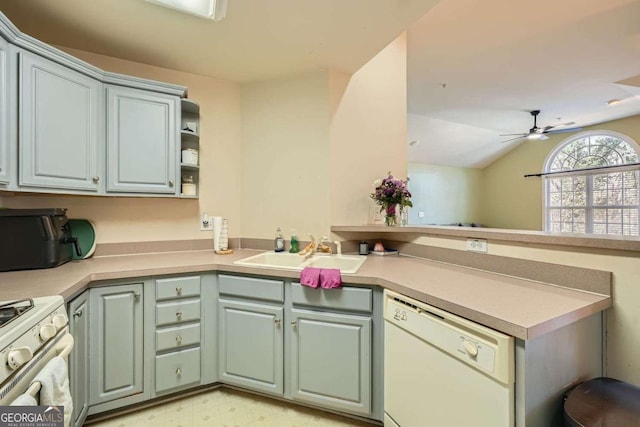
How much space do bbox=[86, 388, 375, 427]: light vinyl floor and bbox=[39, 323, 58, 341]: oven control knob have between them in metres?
0.95

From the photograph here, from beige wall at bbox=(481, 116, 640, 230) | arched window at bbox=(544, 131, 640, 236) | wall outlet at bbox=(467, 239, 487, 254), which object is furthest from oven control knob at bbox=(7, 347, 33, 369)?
beige wall at bbox=(481, 116, 640, 230)

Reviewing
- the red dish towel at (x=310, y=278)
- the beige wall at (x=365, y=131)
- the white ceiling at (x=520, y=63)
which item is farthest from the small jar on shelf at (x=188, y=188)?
the white ceiling at (x=520, y=63)

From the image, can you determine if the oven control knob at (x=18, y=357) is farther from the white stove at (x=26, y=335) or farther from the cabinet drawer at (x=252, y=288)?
the cabinet drawer at (x=252, y=288)

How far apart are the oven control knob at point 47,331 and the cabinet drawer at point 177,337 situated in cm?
72

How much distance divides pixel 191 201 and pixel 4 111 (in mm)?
1161

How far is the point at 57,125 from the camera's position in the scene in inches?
63.2

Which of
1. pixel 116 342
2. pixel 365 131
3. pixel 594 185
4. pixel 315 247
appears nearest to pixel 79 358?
pixel 116 342

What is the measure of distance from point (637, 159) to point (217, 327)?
7.78 metres

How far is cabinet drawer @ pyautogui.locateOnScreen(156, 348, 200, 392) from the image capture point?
172 cm

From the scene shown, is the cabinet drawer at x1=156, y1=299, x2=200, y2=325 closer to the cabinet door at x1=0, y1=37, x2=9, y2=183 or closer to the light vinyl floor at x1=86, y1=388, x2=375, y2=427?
the light vinyl floor at x1=86, y1=388, x2=375, y2=427

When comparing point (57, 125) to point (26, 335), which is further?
point (57, 125)

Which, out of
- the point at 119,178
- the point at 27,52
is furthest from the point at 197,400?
the point at 27,52

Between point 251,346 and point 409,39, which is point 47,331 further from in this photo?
point 409,39

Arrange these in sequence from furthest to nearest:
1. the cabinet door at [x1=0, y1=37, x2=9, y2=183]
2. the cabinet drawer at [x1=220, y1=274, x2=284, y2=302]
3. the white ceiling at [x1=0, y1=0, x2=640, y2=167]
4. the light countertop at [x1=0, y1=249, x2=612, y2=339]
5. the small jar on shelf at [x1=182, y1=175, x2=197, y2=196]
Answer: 1. the small jar on shelf at [x1=182, y1=175, x2=197, y2=196]
2. the cabinet drawer at [x1=220, y1=274, x2=284, y2=302]
3. the white ceiling at [x1=0, y1=0, x2=640, y2=167]
4. the cabinet door at [x1=0, y1=37, x2=9, y2=183]
5. the light countertop at [x1=0, y1=249, x2=612, y2=339]
